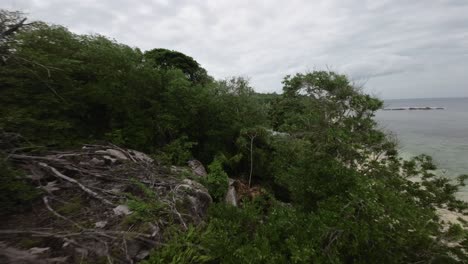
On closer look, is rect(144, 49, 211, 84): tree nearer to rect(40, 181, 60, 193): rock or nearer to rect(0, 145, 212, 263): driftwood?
rect(0, 145, 212, 263): driftwood

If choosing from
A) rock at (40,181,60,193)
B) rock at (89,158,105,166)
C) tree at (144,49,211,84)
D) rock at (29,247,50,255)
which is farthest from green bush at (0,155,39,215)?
tree at (144,49,211,84)

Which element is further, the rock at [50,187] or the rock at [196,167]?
the rock at [196,167]

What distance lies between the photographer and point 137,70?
1082 centimetres

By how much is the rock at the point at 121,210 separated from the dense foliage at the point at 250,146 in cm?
26

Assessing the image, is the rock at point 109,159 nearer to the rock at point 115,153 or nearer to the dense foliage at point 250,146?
the rock at point 115,153

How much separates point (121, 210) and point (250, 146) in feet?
32.6

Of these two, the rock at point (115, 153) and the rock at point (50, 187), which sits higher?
the rock at point (115, 153)

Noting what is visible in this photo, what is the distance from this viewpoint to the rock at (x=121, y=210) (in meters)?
5.09

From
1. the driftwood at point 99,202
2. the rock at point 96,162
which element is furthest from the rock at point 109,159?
the rock at point 96,162

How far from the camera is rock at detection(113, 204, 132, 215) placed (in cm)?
509

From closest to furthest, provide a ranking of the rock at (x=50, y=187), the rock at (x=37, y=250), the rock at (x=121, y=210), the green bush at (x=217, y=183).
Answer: the rock at (x=37, y=250) → the rock at (x=121, y=210) → the rock at (x=50, y=187) → the green bush at (x=217, y=183)

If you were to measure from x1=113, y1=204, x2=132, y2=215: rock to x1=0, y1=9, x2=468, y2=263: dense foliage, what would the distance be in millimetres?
256

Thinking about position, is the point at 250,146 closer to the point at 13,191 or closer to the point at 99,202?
the point at 99,202

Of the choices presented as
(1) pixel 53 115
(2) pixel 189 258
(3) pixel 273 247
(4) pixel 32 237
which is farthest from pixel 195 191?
(1) pixel 53 115
